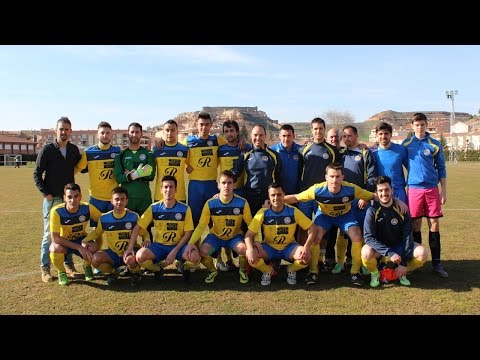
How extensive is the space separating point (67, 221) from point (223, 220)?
1.81 m

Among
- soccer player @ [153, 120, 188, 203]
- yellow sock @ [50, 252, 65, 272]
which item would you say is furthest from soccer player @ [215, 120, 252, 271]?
yellow sock @ [50, 252, 65, 272]

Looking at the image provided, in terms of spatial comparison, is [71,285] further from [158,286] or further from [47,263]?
[158,286]

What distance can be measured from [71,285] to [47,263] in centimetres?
50

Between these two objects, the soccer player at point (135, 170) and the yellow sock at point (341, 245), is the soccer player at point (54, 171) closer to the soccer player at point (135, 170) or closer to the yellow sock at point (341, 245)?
the soccer player at point (135, 170)

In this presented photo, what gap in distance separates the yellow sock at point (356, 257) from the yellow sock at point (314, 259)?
40 centimetres

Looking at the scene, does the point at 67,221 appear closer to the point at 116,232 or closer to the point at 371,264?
the point at 116,232

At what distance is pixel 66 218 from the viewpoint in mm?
4723

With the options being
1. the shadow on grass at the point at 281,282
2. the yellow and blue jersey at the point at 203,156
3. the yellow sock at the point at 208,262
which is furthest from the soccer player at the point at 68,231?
the yellow and blue jersey at the point at 203,156

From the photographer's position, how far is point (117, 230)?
473 cm

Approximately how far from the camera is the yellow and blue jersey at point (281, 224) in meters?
4.65

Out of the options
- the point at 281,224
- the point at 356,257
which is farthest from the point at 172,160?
the point at 356,257

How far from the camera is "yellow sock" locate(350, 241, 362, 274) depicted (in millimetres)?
4578
